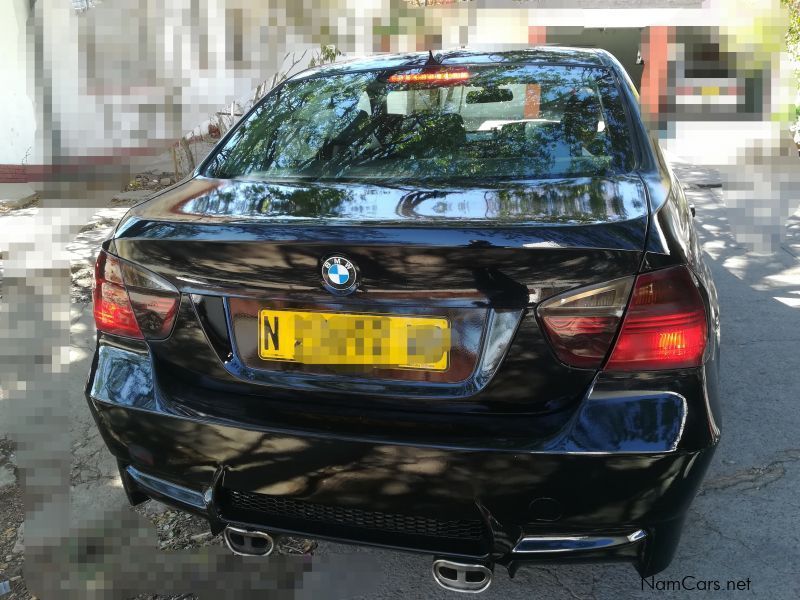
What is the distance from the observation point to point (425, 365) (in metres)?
1.74

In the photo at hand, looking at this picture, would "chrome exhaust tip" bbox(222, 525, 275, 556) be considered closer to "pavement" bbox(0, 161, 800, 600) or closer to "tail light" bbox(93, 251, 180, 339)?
"pavement" bbox(0, 161, 800, 600)

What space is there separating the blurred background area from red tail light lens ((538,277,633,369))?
1.34 metres

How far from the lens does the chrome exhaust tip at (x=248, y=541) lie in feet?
6.66

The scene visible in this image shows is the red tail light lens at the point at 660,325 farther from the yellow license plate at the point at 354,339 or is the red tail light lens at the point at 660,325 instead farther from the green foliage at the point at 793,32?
the green foliage at the point at 793,32

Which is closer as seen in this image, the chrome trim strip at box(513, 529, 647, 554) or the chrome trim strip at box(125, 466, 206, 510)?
the chrome trim strip at box(513, 529, 647, 554)

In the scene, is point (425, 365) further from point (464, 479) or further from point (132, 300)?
point (132, 300)

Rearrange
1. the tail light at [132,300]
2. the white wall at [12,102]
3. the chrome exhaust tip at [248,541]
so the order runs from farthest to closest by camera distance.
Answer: the white wall at [12,102] < the chrome exhaust tip at [248,541] < the tail light at [132,300]

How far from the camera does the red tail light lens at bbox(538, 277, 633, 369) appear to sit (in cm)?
165

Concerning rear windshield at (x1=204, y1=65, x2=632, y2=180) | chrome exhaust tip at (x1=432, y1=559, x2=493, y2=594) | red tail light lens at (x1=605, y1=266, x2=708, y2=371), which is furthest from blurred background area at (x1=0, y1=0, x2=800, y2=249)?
chrome exhaust tip at (x1=432, y1=559, x2=493, y2=594)

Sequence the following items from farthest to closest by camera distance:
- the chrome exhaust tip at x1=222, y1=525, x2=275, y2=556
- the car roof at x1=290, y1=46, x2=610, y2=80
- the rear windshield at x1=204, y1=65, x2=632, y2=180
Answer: the car roof at x1=290, y1=46, x2=610, y2=80 < the rear windshield at x1=204, y1=65, x2=632, y2=180 < the chrome exhaust tip at x1=222, y1=525, x2=275, y2=556

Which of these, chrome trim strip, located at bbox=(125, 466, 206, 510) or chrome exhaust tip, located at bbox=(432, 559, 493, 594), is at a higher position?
chrome trim strip, located at bbox=(125, 466, 206, 510)

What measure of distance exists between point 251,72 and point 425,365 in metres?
5.73
